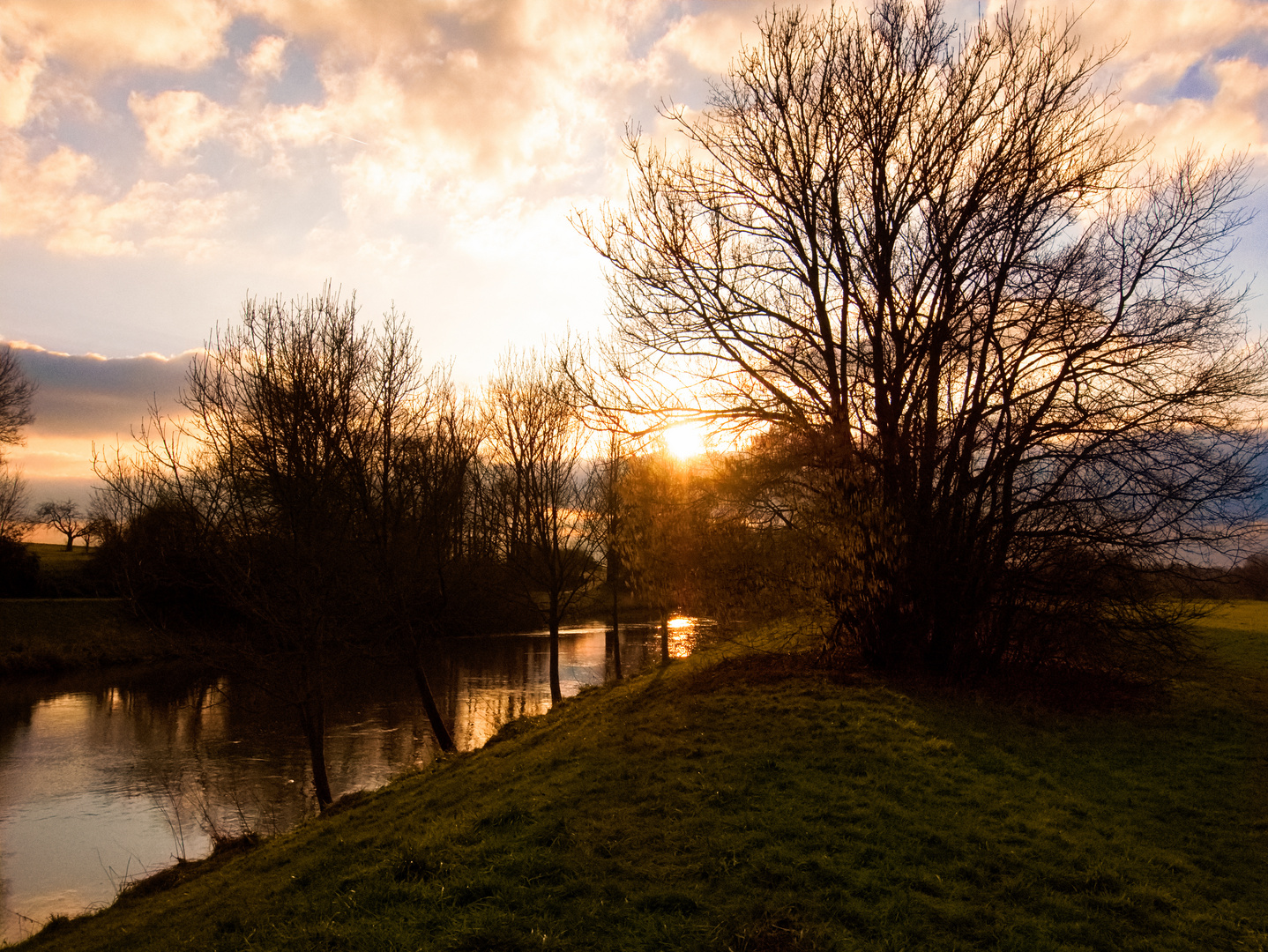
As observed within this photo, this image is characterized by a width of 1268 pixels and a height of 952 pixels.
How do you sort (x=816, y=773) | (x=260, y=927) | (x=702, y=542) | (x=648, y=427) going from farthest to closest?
(x=648, y=427)
(x=702, y=542)
(x=816, y=773)
(x=260, y=927)

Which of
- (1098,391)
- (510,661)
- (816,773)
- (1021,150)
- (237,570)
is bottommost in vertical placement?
(510,661)

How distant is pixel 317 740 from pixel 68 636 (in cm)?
3131

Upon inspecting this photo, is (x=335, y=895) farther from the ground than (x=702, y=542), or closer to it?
closer to it

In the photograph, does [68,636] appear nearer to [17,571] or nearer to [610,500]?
[17,571]

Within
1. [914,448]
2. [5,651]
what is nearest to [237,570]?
[914,448]

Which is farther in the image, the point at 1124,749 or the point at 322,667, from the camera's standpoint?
the point at 322,667

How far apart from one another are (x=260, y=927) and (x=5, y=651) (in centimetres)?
3502

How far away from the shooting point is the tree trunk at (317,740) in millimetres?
13766

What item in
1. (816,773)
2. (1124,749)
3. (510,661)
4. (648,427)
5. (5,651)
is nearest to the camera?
(816,773)

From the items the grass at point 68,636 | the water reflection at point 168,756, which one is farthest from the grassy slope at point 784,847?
the grass at point 68,636

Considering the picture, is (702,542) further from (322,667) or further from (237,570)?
(237,570)

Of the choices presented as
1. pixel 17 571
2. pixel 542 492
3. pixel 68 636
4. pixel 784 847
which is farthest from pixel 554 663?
pixel 17 571

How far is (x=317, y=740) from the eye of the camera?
46.9 feet

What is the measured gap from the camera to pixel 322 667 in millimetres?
14531
